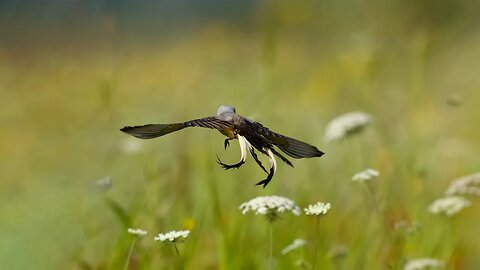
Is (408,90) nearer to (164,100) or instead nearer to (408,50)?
(408,50)

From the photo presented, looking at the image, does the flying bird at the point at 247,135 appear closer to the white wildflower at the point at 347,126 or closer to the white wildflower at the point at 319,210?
the white wildflower at the point at 319,210

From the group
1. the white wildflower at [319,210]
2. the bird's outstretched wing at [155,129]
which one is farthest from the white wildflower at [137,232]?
the bird's outstretched wing at [155,129]

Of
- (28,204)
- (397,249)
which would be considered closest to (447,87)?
(397,249)

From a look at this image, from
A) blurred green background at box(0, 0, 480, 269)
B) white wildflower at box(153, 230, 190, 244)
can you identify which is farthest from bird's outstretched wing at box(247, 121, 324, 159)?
blurred green background at box(0, 0, 480, 269)

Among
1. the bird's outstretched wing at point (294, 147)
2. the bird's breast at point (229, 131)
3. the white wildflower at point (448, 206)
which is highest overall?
the white wildflower at point (448, 206)

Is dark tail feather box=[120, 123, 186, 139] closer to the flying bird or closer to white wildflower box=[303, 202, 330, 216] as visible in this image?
the flying bird

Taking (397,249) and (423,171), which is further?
(423,171)

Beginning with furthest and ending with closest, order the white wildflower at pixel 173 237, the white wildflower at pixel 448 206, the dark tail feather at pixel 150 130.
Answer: the white wildflower at pixel 448 206 < the white wildflower at pixel 173 237 < the dark tail feather at pixel 150 130
